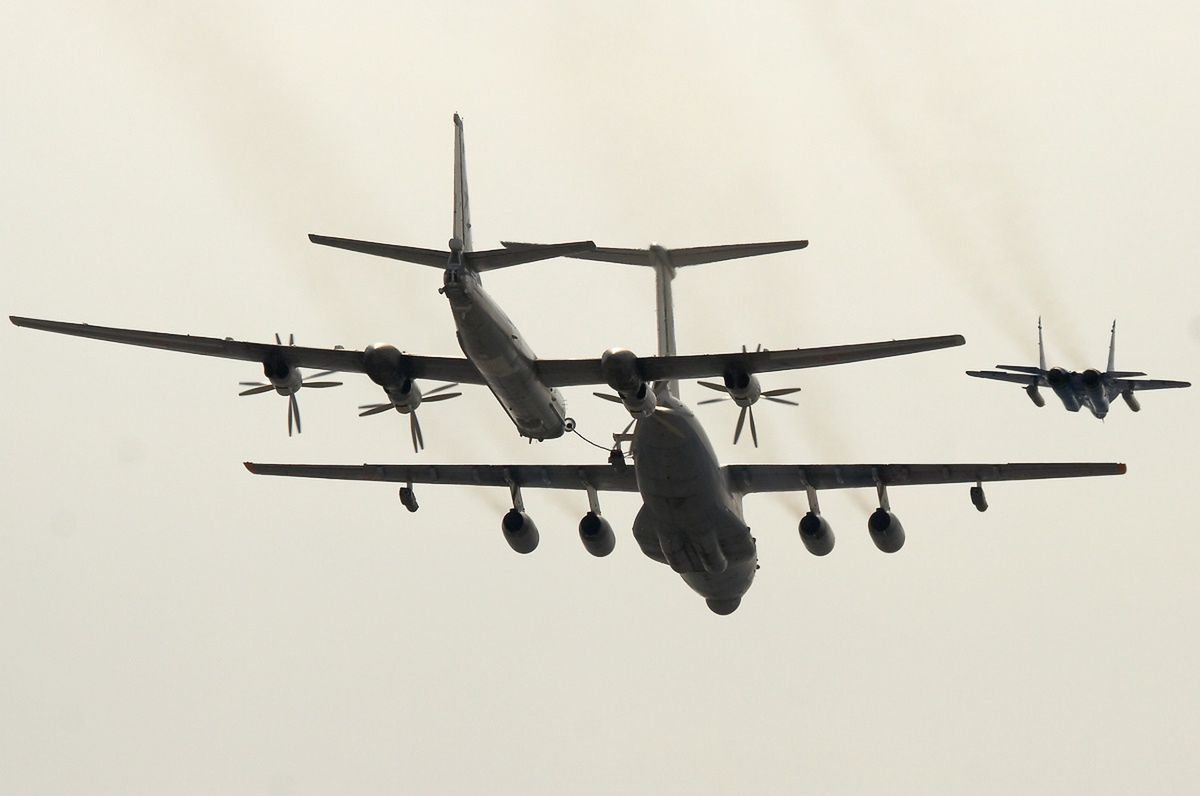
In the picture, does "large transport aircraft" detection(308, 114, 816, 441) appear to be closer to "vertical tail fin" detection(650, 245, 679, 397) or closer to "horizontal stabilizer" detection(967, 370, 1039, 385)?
"vertical tail fin" detection(650, 245, 679, 397)

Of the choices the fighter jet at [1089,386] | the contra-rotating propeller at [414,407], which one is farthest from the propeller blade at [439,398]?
the fighter jet at [1089,386]

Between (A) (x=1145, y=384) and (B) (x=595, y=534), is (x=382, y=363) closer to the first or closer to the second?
(B) (x=595, y=534)

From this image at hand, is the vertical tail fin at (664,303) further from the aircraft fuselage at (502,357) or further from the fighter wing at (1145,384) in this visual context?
the fighter wing at (1145,384)

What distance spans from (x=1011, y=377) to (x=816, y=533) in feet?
45.0

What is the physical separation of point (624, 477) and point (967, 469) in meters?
9.75

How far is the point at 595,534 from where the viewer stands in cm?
4672

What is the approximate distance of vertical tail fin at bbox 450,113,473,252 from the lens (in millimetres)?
39938

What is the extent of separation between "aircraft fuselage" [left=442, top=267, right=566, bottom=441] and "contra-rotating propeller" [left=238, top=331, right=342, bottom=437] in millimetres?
4045

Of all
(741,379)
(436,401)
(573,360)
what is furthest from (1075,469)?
(436,401)

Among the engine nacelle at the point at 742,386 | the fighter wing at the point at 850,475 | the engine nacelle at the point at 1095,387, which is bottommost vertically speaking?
the fighter wing at the point at 850,475

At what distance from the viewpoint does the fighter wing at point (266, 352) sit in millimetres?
37750

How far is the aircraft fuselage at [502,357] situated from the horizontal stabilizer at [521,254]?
0.35 m

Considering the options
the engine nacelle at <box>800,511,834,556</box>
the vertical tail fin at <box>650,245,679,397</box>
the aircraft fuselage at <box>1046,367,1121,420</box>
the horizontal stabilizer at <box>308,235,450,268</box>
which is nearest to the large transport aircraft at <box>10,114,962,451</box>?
the horizontal stabilizer at <box>308,235,450,268</box>

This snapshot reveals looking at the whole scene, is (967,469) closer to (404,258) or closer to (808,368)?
(808,368)
